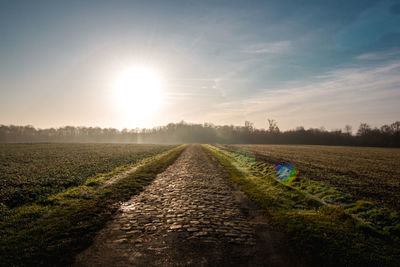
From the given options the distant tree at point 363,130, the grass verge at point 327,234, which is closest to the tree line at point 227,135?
the distant tree at point 363,130

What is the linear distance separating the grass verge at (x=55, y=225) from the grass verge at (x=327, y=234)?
605 centimetres

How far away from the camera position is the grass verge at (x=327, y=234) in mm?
4816

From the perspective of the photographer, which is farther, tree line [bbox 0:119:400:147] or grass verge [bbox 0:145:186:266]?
tree line [bbox 0:119:400:147]

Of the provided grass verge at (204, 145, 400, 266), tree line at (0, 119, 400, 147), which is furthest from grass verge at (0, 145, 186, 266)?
tree line at (0, 119, 400, 147)

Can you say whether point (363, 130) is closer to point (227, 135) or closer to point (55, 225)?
point (227, 135)

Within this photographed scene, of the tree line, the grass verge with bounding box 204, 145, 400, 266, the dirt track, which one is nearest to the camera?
the dirt track

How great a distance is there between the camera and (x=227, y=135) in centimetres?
14875

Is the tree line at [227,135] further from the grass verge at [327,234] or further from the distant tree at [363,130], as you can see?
the grass verge at [327,234]

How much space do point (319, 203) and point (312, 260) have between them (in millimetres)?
5202

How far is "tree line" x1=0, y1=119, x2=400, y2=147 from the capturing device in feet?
359

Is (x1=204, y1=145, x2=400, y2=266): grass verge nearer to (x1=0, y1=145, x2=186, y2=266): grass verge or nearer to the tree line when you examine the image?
(x1=0, y1=145, x2=186, y2=266): grass verge

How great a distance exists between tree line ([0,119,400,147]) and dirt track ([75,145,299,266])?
127628 mm

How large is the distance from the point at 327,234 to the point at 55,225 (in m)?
8.71

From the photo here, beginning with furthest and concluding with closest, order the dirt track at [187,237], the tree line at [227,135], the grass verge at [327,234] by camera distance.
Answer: the tree line at [227,135] → the grass verge at [327,234] → the dirt track at [187,237]
